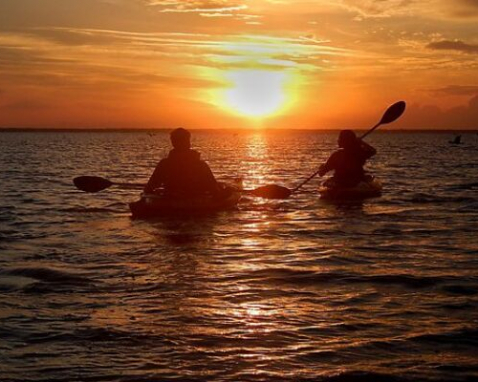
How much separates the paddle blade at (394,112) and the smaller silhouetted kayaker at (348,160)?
92cm

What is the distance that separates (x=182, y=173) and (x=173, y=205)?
0.79 metres

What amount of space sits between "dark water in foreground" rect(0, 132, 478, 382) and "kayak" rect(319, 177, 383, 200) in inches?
124

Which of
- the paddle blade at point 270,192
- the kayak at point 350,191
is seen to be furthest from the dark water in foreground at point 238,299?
the kayak at point 350,191

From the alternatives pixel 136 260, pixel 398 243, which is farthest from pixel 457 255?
pixel 136 260

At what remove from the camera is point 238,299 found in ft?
32.0

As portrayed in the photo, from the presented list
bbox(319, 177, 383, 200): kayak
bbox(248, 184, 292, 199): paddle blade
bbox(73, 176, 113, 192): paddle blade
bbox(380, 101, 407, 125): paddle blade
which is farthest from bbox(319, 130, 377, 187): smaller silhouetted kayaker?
bbox(73, 176, 113, 192): paddle blade

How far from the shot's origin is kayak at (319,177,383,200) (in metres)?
21.9

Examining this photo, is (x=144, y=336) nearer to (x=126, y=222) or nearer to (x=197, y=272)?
(x=197, y=272)

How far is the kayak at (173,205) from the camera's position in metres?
17.4

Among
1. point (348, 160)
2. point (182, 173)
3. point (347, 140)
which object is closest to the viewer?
point (182, 173)

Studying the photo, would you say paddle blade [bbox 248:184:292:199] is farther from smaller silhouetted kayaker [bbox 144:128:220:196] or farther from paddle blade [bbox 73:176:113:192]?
paddle blade [bbox 73:176:113:192]

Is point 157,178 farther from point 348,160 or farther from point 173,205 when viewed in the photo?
point 348,160

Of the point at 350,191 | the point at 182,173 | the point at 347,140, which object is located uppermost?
the point at 347,140

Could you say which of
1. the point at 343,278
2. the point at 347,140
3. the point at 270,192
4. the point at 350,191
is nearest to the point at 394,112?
the point at 347,140
